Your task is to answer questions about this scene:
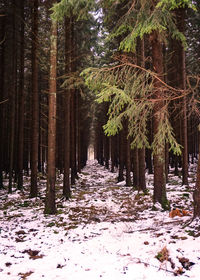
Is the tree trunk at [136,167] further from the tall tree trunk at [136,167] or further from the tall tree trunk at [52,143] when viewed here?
the tall tree trunk at [52,143]

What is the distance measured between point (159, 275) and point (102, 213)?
493 cm

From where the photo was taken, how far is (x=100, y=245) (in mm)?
5324

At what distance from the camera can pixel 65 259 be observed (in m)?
4.75

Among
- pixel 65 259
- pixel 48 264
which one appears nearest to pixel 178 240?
pixel 65 259

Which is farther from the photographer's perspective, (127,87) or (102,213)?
(102,213)

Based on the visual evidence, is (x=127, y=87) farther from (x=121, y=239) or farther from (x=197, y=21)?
(x=197, y=21)

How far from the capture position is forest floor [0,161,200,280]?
4.08 metres

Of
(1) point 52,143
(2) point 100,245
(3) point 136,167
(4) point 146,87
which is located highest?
(4) point 146,87

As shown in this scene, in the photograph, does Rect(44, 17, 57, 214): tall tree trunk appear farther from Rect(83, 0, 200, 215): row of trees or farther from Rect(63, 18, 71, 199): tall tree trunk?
Rect(63, 18, 71, 199): tall tree trunk

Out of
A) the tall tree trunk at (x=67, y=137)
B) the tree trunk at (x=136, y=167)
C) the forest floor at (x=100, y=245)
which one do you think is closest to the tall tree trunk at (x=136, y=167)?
the tree trunk at (x=136, y=167)

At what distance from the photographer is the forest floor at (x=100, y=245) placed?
4.08 m

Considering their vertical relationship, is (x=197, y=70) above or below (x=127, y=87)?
above

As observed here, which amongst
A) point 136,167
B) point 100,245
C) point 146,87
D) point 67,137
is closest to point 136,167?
point 136,167

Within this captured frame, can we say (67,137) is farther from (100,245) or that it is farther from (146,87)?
(100,245)
